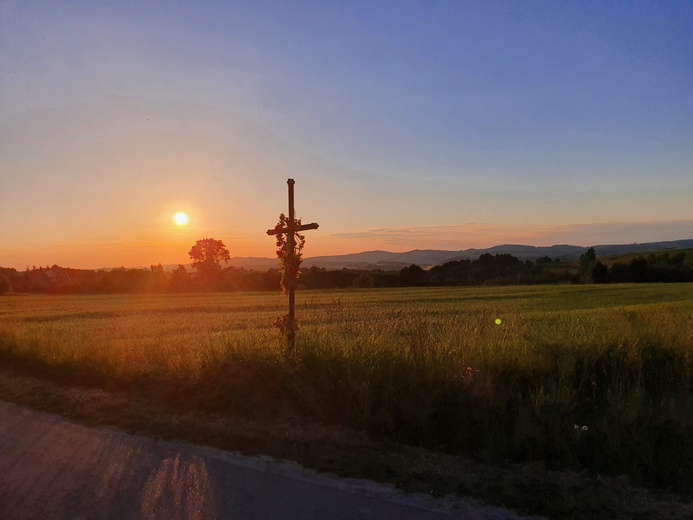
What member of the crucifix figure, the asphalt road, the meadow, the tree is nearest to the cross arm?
the crucifix figure

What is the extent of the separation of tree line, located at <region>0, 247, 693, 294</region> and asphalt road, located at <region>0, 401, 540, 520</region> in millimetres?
60059

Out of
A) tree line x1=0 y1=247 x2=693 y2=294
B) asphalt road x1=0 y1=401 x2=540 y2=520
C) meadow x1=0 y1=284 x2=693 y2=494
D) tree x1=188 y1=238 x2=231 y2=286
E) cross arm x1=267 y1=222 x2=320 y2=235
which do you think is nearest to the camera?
asphalt road x1=0 y1=401 x2=540 y2=520

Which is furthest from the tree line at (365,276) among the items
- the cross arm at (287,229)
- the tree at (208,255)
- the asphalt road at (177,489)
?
the asphalt road at (177,489)

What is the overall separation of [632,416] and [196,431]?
4750 millimetres

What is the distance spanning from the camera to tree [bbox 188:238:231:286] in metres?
93.8

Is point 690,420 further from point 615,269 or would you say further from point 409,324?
point 615,269

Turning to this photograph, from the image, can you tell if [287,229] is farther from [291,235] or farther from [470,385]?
[470,385]

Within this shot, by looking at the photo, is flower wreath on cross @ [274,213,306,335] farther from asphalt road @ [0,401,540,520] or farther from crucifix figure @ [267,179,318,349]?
asphalt road @ [0,401,540,520]

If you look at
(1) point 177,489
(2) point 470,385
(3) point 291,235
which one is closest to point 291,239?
(3) point 291,235

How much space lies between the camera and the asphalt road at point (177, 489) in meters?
4.76

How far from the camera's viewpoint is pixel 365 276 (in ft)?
241

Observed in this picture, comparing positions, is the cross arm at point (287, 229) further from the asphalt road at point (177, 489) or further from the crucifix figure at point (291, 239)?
the asphalt road at point (177, 489)

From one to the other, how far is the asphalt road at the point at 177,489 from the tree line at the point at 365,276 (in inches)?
2365

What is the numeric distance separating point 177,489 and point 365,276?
6835 centimetres
